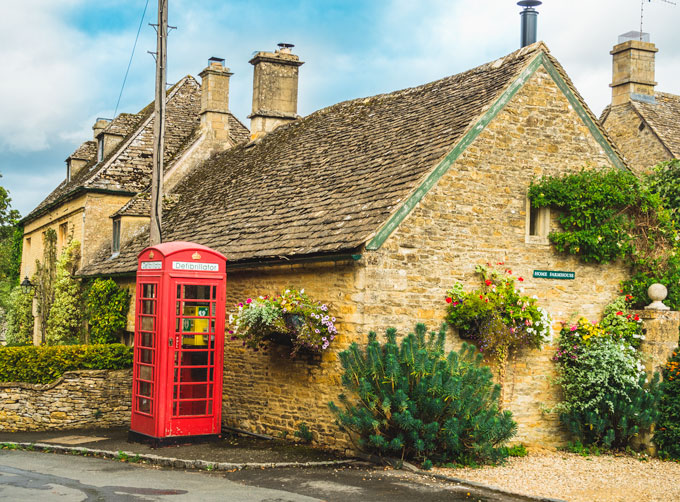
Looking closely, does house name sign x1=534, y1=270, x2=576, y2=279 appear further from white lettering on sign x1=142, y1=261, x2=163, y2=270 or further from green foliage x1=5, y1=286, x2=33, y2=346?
green foliage x1=5, y1=286, x2=33, y2=346

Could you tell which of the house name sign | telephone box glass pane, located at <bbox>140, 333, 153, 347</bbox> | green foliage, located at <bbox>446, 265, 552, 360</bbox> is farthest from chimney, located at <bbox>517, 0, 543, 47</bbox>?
telephone box glass pane, located at <bbox>140, 333, 153, 347</bbox>

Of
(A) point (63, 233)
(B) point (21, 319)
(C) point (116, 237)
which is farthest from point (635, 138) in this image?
(B) point (21, 319)

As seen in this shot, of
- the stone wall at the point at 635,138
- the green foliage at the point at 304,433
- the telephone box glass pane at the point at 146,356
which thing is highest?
the stone wall at the point at 635,138

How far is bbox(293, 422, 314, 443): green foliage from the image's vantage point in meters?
12.6

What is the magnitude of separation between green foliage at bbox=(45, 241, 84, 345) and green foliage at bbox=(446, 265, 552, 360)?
13.9 metres

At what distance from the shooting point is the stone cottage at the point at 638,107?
2581 cm

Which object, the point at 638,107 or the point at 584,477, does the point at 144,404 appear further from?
the point at 638,107

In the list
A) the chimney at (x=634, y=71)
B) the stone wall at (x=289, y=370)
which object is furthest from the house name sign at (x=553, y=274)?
the chimney at (x=634, y=71)

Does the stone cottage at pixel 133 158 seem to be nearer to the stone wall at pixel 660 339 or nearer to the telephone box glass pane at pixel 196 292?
the telephone box glass pane at pixel 196 292

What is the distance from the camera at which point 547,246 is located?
45.2 feet

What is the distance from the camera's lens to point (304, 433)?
12.7 m

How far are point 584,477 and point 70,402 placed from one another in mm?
10648

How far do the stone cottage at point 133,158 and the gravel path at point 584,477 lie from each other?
1369 cm

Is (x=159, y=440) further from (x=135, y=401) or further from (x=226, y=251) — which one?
(x=226, y=251)
